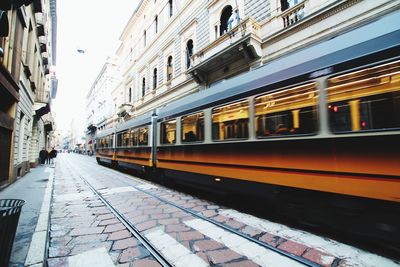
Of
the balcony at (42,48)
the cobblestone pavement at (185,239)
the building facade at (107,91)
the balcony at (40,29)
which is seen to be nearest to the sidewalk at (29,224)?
the cobblestone pavement at (185,239)

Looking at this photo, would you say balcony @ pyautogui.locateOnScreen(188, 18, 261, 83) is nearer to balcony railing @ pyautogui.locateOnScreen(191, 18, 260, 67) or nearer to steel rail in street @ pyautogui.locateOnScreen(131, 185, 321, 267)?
balcony railing @ pyautogui.locateOnScreen(191, 18, 260, 67)

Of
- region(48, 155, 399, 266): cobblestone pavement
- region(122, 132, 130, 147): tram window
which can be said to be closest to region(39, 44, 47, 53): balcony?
region(122, 132, 130, 147): tram window

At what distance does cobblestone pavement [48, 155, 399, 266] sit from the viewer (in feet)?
9.87

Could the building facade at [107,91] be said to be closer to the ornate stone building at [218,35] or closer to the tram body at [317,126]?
the ornate stone building at [218,35]

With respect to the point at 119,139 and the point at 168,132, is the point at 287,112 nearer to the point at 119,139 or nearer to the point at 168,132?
the point at 168,132

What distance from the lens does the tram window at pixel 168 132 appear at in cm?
798

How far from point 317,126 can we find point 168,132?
5550mm

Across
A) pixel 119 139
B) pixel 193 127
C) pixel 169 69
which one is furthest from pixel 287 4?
pixel 119 139

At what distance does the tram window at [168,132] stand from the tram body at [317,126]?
5.64 feet

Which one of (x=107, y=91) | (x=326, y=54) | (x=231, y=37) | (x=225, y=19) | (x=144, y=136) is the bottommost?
(x=144, y=136)

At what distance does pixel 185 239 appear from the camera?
366cm

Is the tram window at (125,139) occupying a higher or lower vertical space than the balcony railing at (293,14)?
lower

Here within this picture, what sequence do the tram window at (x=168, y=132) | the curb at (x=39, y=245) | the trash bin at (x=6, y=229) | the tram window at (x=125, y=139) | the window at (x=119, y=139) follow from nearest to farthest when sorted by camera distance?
the trash bin at (x=6, y=229), the curb at (x=39, y=245), the tram window at (x=168, y=132), the tram window at (x=125, y=139), the window at (x=119, y=139)

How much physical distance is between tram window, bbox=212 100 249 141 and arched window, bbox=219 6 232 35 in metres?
9.90
